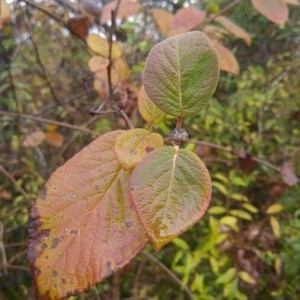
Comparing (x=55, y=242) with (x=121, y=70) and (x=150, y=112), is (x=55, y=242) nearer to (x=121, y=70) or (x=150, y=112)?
(x=150, y=112)

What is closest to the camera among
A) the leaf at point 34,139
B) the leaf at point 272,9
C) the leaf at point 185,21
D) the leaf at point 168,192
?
the leaf at point 168,192

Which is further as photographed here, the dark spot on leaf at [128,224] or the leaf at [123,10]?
the leaf at [123,10]

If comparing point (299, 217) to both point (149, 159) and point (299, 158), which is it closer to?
point (299, 158)

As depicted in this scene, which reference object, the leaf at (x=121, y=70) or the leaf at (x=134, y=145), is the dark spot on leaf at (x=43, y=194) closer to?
the leaf at (x=134, y=145)

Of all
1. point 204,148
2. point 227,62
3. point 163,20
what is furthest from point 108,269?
point 204,148

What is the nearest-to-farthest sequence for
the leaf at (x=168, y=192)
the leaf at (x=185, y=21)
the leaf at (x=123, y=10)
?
the leaf at (x=168, y=192)
the leaf at (x=185, y=21)
the leaf at (x=123, y=10)

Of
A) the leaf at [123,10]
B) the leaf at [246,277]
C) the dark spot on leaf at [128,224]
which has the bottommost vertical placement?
the leaf at [246,277]

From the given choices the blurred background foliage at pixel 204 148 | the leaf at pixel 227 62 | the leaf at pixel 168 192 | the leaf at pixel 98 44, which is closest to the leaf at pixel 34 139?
the blurred background foliage at pixel 204 148

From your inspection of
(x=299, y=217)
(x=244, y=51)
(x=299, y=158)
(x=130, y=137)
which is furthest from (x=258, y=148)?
(x=130, y=137)
